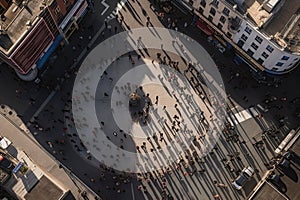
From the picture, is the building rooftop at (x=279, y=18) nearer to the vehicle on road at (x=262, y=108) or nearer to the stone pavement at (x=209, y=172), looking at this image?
the vehicle on road at (x=262, y=108)

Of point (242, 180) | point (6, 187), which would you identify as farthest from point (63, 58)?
point (242, 180)

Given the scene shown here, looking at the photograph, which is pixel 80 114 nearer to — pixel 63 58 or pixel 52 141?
pixel 52 141

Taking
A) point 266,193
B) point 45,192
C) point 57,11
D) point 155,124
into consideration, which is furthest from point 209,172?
point 57,11

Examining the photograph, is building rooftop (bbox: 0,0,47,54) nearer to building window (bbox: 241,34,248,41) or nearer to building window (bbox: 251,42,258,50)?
building window (bbox: 241,34,248,41)

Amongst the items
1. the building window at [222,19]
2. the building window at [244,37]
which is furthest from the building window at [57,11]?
the building window at [244,37]

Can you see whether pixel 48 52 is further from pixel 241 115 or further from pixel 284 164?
pixel 284 164
